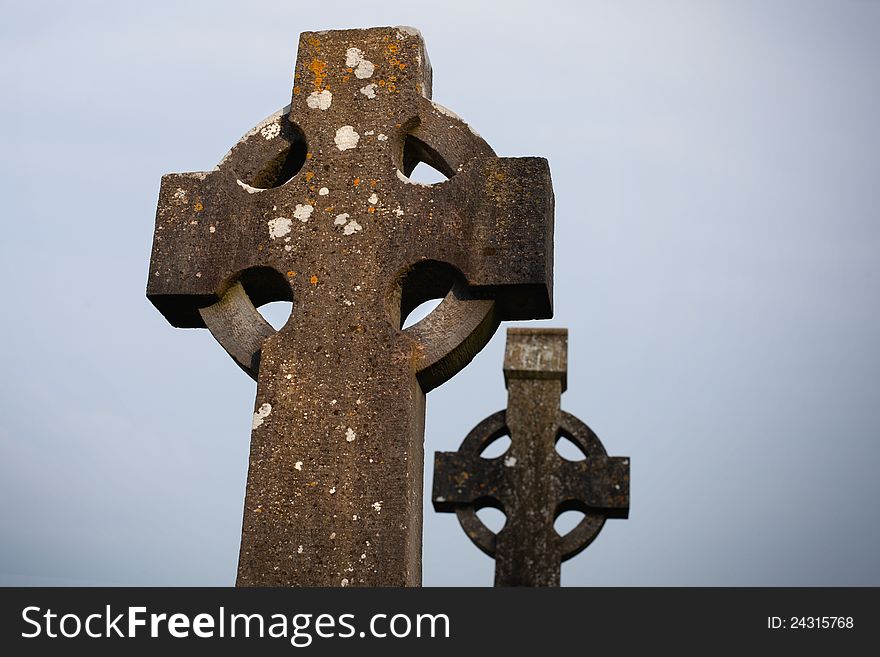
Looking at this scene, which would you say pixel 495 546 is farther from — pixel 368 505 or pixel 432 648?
pixel 432 648

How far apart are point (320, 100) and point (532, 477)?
131 inches

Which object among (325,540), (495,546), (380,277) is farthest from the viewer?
(495,546)

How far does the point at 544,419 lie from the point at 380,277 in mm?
3206

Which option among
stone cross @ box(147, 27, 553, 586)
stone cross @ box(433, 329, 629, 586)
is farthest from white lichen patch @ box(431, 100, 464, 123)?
stone cross @ box(433, 329, 629, 586)

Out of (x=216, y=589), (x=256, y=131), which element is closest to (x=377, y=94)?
(x=256, y=131)

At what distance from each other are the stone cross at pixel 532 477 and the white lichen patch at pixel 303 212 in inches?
121

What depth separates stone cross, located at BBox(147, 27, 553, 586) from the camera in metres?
5.07

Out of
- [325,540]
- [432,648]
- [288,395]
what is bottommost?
[432,648]

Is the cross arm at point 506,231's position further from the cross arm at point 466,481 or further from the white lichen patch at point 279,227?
the cross arm at point 466,481

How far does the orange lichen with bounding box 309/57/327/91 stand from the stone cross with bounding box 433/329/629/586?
3021 mm

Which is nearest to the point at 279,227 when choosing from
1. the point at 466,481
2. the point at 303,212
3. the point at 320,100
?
the point at 303,212

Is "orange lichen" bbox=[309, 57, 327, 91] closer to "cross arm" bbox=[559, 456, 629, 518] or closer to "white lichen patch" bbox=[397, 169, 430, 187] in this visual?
"white lichen patch" bbox=[397, 169, 430, 187]

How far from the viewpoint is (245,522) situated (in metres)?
5.15

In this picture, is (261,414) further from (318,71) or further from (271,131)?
(318,71)
